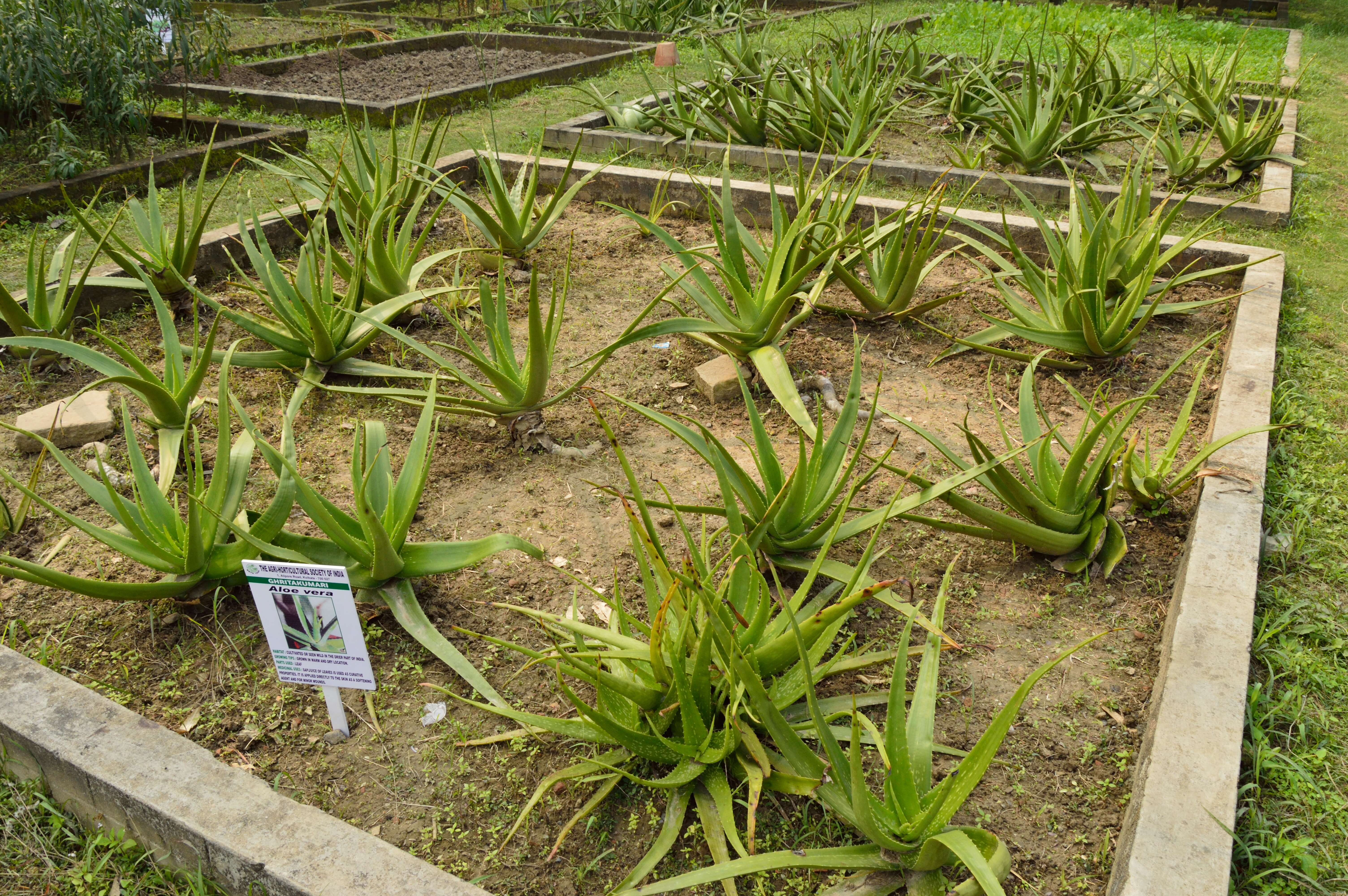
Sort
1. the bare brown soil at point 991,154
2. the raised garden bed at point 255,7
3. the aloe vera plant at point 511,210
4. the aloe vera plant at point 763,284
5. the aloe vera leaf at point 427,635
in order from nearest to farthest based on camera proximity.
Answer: the aloe vera leaf at point 427,635 → the aloe vera plant at point 763,284 → the aloe vera plant at point 511,210 → the bare brown soil at point 991,154 → the raised garden bed at point 255,7

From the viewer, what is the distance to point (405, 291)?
3.37 m

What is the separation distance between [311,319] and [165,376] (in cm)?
44

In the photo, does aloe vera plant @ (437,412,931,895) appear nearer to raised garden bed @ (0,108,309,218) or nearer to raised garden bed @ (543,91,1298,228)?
raised garden bed @ (543,91,1298,228)

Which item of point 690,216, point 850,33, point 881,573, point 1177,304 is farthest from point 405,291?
point 850,33

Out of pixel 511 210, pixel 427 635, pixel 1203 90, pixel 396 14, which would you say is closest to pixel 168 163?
pixel 511 210

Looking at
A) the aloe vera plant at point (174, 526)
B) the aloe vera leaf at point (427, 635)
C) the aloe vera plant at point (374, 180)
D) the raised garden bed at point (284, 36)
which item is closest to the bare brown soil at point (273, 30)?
the raised garden bed at point (284, 36)

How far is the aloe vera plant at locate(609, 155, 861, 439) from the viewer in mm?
2855

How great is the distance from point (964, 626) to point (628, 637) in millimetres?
854

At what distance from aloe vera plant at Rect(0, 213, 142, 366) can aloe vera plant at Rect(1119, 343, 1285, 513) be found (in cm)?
297

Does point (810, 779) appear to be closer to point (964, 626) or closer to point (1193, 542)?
point (964, 626)

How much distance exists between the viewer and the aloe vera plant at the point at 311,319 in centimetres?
288

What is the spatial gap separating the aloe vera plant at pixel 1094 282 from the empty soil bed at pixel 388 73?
4.46m

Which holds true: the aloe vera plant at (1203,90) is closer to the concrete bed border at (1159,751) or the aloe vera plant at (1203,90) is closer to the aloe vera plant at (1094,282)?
the aloe vera plant at (1094,282)

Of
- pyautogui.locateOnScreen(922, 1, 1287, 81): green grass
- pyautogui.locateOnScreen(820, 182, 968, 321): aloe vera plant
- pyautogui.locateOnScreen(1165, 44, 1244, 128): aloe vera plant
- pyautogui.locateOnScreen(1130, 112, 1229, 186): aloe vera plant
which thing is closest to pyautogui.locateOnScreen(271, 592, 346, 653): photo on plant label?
pyautogui.locateOnScreen(820, 182, 968, 321): aloe vera plant
